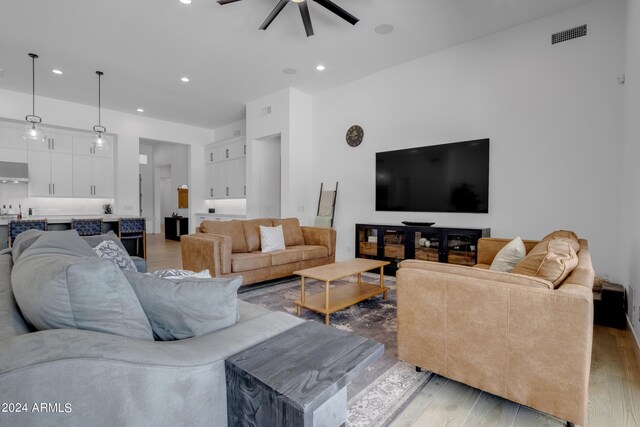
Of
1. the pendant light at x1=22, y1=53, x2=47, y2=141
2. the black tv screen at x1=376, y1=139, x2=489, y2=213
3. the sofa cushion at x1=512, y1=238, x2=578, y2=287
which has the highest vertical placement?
the pendant light at x1=22, y1=53, x2=47, y2=141

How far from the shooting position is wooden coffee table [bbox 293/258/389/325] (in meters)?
2.72

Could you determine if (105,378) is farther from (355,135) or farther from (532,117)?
(355,135)

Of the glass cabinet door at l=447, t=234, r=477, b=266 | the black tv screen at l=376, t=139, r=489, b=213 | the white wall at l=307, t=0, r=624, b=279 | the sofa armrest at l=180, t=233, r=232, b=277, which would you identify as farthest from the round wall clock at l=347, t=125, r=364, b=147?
the sofa armrest at l=180, t=233, r=232, b=277

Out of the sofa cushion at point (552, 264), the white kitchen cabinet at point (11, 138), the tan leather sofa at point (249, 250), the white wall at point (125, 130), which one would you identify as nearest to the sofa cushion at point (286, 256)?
the tan leather sofa at point (249, 250)

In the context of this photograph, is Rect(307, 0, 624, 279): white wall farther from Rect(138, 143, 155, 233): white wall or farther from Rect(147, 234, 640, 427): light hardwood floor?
Rect(138, 143, 155, 233): white wall

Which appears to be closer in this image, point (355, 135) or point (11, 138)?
point (355, 135)

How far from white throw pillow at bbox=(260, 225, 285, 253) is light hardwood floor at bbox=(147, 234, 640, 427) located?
9.11 ft

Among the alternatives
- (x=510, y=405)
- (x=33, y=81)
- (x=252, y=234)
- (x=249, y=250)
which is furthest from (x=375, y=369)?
(x=33, y=81)

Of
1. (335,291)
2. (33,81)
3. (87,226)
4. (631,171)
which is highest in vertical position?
(33,81)

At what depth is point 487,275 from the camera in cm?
159

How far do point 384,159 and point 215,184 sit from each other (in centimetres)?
509

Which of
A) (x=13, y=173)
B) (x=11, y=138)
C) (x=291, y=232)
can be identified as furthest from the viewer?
(x=11, y=138)

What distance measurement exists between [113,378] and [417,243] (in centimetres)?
411

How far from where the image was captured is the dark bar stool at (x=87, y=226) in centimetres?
516
